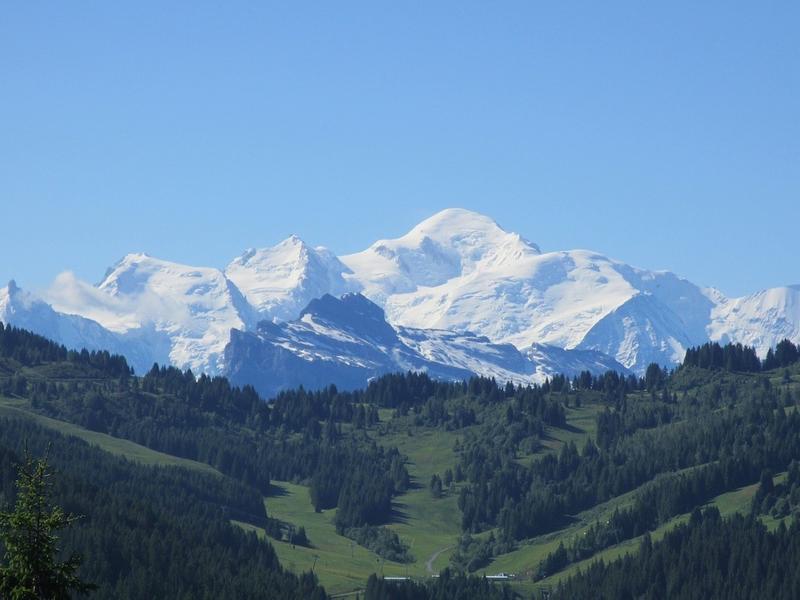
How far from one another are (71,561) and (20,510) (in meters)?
2.75

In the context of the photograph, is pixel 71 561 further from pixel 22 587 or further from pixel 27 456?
pixel 27 456

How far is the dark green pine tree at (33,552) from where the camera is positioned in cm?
4469

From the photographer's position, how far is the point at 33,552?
148 ft

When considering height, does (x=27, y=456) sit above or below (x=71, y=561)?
above

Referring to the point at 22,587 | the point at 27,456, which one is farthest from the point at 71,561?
the point at 27,456

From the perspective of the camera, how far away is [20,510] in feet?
148

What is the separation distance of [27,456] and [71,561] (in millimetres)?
5397

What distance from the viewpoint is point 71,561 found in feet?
143

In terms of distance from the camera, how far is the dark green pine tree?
1759 inches

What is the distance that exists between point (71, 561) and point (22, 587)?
8.09 feet

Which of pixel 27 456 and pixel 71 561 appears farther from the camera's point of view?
pixel 27 456

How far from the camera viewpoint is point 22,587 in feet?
147

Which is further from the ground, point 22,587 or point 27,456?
point 27,456

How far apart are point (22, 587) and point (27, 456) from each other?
4.55 metres
